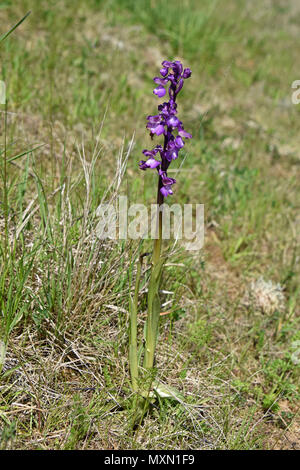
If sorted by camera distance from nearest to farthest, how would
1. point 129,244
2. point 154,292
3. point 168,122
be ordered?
point 168,122
point 154,292
point 129,244

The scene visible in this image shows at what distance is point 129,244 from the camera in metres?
2.50

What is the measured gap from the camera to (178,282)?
2.69 m

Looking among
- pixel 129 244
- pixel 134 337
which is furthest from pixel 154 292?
pixel 129 244

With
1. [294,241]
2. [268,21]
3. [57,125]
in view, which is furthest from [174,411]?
[268,21]

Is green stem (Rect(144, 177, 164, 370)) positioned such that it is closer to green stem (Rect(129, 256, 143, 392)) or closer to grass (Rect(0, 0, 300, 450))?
green stem (Rect(129, 256, 143, 392))

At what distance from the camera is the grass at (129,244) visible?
2.07 metres

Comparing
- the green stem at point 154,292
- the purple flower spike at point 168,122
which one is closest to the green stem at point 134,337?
the green stem at point 154,292

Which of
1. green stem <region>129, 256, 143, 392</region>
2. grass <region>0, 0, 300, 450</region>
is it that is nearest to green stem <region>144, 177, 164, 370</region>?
green stem <region>129, 256, 143, 392</region>

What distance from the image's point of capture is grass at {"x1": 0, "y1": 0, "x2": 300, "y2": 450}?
2068 millimetres

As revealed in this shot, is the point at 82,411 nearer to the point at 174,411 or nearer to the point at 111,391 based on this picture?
the point at 111,391

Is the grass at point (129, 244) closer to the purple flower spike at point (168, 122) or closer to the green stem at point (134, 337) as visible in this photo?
the green stem at point (134, 337)

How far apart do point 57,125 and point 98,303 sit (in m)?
1.85

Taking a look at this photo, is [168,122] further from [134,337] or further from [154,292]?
[134,337]

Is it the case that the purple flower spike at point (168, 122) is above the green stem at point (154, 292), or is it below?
above
